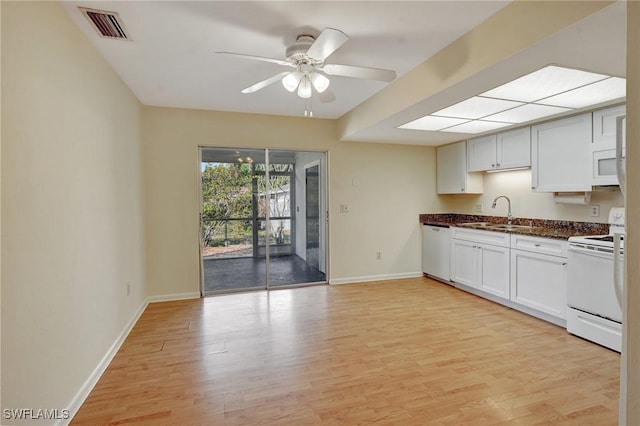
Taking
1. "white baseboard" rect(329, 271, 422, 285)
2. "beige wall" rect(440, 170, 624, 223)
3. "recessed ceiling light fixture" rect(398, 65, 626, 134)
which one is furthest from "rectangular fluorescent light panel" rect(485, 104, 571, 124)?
"white baseboard" rect(329, 271, 422, 285)

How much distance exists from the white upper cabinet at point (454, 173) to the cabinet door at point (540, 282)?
57.5 inches

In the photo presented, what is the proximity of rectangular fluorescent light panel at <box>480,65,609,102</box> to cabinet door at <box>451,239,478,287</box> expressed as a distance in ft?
6.82

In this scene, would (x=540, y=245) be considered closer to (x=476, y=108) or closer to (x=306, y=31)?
(x=476, y=108)

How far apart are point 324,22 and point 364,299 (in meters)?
3.16

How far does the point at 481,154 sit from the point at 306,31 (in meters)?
3.30

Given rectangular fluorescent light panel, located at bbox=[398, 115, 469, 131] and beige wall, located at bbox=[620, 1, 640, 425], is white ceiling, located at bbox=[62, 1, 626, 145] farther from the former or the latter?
beige wall, located at bbox=[620, 1, 640, 425]

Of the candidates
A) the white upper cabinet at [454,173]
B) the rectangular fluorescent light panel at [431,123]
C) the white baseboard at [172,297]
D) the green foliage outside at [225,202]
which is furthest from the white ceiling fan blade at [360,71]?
the white baseboard at [172,297]

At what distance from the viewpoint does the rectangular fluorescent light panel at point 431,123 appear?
3609 mm

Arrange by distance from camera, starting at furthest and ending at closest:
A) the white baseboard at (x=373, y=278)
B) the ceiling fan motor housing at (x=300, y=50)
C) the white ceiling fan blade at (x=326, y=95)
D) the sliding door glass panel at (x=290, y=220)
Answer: the white baseboard at (x=373, y=278), the sliding door glass panel at (x=290, y=220), the white ceiling fan blade at (x=326, y=95), the ceiling fan motor housing at (x=300, y=50)

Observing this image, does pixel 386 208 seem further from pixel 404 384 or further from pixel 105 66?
pixel 105 66

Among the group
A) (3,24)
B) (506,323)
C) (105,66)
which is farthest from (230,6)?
(506,323)

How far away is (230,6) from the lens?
1.98m

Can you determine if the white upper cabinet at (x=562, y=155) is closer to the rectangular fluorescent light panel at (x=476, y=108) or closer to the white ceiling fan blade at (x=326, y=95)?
the rectangular fluorescent light panel at (x=476, y=108)

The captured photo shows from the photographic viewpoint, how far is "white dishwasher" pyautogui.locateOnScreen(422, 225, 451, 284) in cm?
478
